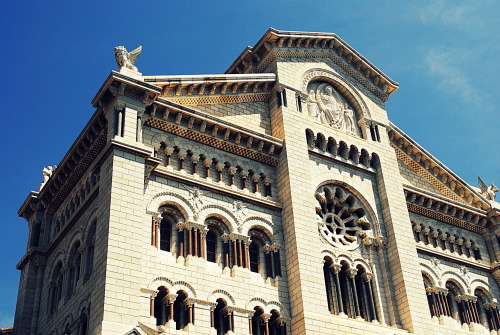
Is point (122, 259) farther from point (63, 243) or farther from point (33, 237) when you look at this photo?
point (33, 237)

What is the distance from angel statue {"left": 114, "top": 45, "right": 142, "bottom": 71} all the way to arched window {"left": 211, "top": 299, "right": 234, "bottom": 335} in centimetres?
1100

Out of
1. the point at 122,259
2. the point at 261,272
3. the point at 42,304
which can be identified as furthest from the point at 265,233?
the point at 42,304

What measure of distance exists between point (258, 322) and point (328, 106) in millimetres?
13517

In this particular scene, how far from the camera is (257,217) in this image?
104 feet

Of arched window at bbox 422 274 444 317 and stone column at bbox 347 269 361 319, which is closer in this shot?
stone column at bbox 347 269 361 319

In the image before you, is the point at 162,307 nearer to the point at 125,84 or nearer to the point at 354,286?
the point at 125,84

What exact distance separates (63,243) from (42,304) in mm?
3018

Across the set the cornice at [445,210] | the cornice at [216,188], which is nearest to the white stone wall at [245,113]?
the cornice at [216,188]

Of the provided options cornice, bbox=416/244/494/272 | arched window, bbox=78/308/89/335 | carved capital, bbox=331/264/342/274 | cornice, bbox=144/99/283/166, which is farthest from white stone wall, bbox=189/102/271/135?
arched window, bbox=78/308/89/335

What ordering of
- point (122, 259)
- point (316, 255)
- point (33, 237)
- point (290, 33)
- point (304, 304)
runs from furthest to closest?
point (290, 33)
point (33, 237)
point (316, 255)
point (304, 304)
point (122, 259)

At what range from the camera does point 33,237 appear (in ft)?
111

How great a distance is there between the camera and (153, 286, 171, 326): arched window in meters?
26.6

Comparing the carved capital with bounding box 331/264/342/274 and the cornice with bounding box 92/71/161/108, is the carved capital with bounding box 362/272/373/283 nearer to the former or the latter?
the carved capital with bounding box 331/264/342/274

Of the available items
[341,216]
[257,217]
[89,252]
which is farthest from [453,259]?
[89,252]
